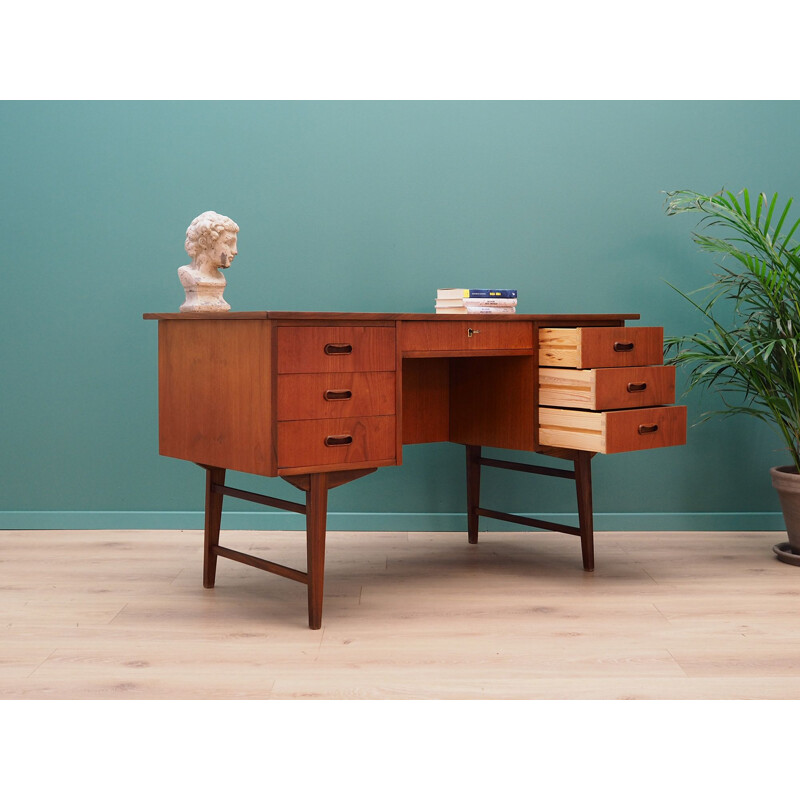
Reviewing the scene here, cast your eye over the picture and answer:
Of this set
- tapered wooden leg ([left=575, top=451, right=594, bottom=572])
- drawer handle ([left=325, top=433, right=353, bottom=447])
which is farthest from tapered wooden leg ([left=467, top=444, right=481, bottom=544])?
drawer handle ([left=325, top=433, right=353, bottom=447])

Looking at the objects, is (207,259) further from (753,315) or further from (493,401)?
(753,315)

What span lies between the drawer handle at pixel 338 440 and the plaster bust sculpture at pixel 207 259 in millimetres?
538

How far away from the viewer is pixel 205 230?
8.50ft

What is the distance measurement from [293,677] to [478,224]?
6.32 feet

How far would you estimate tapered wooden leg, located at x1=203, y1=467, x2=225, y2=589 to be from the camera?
2.71 meters

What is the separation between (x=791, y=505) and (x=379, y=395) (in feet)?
5.02

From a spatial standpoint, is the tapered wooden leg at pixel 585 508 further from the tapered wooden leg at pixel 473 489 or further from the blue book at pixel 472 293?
the blue book at pixel 472 293

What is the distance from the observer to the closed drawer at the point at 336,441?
225cm

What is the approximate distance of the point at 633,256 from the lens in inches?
134

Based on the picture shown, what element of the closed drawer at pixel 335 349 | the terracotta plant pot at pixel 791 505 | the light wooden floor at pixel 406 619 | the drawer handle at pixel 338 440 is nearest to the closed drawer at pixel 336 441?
the drawer handle at pixel 338 440

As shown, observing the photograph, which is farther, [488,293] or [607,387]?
[488,293]

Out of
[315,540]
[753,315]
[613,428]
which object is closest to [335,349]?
[315,540]

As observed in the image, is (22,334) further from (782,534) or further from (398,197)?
(782,534)

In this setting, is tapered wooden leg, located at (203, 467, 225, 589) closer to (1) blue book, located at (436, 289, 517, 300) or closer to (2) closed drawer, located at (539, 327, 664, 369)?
(1) blue book, located at (436, 289, 517, 300)
